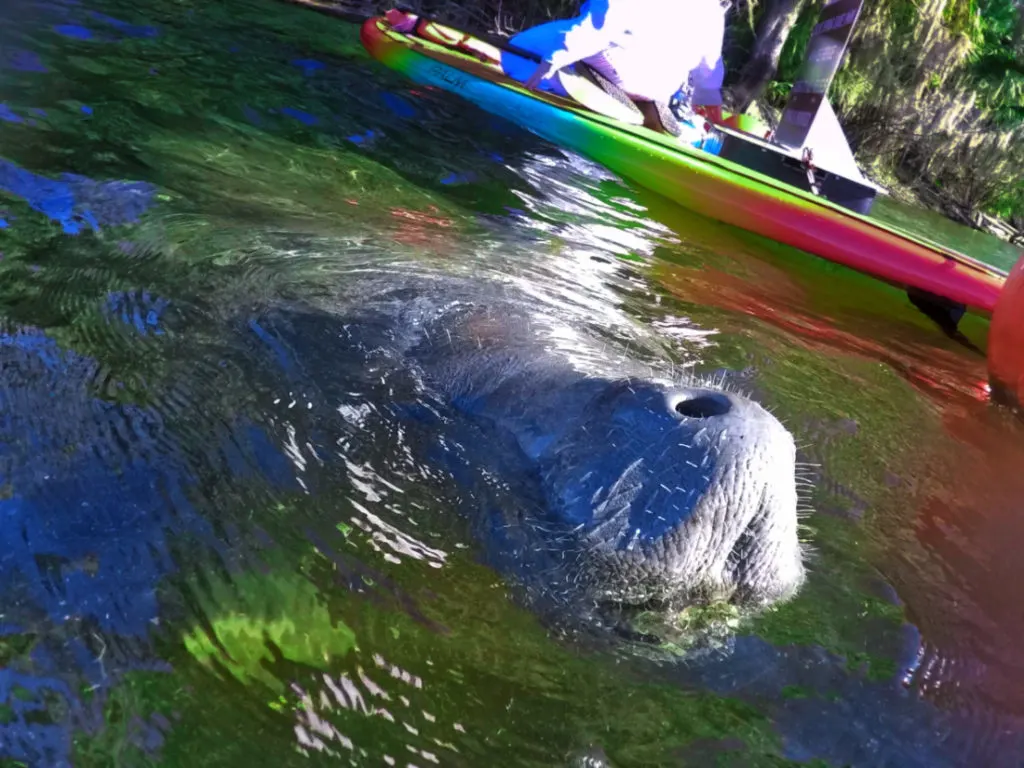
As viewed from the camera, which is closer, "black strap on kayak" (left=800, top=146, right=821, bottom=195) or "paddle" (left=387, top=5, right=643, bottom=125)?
"black strap on kayak" (left=800, top=146, right=821, bottom=195)

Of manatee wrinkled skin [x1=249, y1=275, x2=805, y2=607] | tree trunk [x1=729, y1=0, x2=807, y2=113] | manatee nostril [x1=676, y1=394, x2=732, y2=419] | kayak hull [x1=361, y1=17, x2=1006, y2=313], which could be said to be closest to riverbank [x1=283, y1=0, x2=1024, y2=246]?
tree trunk [x1=729, y1=0, x2=807, y2=113]

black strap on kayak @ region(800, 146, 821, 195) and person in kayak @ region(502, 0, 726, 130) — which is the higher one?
person in kayak @ region(502, 0, 726, 130)

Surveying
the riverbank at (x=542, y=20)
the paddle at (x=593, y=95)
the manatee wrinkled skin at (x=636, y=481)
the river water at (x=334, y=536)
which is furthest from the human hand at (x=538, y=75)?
the manatee wrinkled skin at (x=636, y=481)

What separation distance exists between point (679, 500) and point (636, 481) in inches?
4.3

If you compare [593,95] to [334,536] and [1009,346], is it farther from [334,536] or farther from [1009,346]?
[334,536]

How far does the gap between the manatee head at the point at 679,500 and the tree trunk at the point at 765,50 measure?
15223 millimetres

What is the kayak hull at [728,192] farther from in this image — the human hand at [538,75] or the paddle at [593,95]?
the paddle at [593,95]

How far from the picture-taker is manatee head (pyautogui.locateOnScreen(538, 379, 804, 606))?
6.43 feet

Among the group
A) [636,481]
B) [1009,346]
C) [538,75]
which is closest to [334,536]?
[636,481]

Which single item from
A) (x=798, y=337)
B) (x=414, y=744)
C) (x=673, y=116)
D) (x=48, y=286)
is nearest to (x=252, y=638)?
(x=414, y=744)

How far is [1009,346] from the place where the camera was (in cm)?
553

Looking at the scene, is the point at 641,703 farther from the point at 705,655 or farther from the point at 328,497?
the point at 328,497

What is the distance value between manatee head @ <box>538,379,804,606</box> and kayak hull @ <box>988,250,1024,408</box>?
13.4 feet

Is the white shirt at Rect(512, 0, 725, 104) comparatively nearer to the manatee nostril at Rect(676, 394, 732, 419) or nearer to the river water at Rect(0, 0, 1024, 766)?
the river water at Rect(0, 0, 1024, 766)
